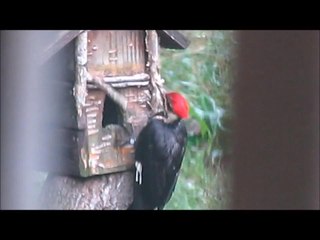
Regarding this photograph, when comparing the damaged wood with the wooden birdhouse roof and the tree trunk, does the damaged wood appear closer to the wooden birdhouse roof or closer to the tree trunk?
the wooden birdhouse roof

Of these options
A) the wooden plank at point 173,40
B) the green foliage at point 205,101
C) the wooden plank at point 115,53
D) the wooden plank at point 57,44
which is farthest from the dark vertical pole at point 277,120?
the wooden plank at point 57,44

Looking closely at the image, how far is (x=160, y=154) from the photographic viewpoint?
195cm

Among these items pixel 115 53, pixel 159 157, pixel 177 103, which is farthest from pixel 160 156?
pixel 115 53

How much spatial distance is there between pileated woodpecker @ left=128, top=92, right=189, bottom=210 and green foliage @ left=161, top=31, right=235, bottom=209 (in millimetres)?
21

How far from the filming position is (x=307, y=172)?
196 centimetres

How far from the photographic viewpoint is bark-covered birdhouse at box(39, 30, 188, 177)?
191cm

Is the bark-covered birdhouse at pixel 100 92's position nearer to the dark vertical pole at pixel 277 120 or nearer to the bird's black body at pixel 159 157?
the bird's black body at pixel 159 157

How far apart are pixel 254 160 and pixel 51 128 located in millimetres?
505

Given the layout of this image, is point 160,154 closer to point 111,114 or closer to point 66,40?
point 111,114

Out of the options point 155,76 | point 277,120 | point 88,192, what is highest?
point 155,76

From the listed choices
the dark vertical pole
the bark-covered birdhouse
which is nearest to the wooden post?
the bark-covered birdhouse

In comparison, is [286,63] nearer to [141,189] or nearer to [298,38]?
[298,38]
